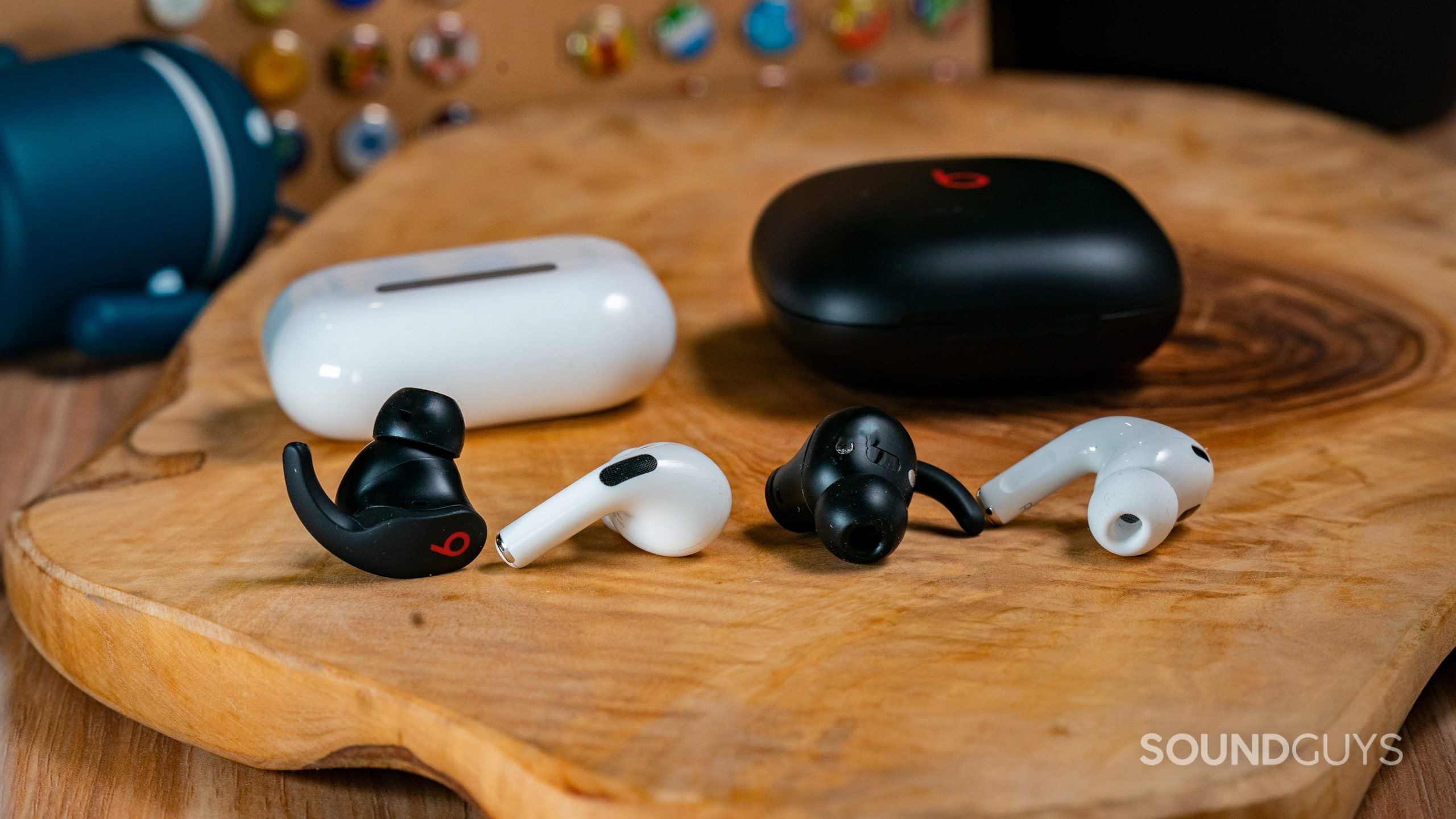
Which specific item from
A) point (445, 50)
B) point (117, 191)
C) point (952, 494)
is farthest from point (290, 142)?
point (952, 494)

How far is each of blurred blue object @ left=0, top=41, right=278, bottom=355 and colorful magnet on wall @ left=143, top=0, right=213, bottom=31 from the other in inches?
5.2

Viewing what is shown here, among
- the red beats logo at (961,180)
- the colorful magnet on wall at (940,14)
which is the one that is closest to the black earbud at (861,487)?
the red beats logo at (961,180)

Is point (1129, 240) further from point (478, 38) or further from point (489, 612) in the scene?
point (478, 38)

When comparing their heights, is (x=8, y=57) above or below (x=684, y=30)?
above

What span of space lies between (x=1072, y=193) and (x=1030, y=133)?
0.49m

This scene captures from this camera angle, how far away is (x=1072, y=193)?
723 millimetres

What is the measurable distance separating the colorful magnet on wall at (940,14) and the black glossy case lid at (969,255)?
2.18 feet

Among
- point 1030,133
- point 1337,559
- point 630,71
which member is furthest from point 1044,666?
point 630,71

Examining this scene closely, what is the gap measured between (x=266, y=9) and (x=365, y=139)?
0.15m

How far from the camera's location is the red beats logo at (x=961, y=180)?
73 cm

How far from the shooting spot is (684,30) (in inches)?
50.6

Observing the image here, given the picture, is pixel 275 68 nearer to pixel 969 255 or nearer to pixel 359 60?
pixel 359 60

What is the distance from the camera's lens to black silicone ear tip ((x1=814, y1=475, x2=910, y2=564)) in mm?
523

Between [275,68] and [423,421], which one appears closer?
[423,421]
